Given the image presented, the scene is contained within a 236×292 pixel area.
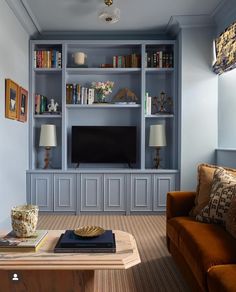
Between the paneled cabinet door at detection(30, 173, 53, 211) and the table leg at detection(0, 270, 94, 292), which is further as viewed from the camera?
the paneled cabinet door at detection(30, 173, 53, 211)

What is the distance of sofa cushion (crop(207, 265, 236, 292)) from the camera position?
1245 millimetres

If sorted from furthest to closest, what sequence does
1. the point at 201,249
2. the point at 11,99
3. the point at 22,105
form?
the point at 22,105
the point at 11,99
the point at 201,249

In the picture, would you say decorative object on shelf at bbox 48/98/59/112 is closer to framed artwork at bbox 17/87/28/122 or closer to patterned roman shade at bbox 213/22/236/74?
framed artwork at bbox 17/87/28/122

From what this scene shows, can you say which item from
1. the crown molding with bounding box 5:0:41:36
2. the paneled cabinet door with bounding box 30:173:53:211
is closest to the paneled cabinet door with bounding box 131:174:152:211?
the paneled cabinet door with bounding box 30:173:53:211

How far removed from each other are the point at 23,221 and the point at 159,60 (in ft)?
11.3

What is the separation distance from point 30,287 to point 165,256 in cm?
156

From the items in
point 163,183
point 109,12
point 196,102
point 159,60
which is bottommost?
point 163,183

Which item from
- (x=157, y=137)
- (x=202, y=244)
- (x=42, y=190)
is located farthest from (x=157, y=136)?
(x=202, y=244)

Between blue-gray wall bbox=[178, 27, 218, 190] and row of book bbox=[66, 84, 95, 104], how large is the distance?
1.32 m

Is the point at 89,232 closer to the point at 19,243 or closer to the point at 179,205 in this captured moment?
the point at 19,243

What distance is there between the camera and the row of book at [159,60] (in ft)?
14.0

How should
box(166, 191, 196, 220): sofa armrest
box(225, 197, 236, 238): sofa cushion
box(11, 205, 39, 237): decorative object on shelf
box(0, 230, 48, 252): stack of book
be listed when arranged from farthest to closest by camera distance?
box(166, 191, 196, 220): sofa armrest
box(225, 197, 236, 238): sofa cushion
box(11, 205, 39, 237): decorative object on shelf
box(0, 230, 48, 252): stack of book

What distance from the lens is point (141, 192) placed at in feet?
13.6

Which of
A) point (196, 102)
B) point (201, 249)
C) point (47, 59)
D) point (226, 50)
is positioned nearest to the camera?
point (201, 249)
